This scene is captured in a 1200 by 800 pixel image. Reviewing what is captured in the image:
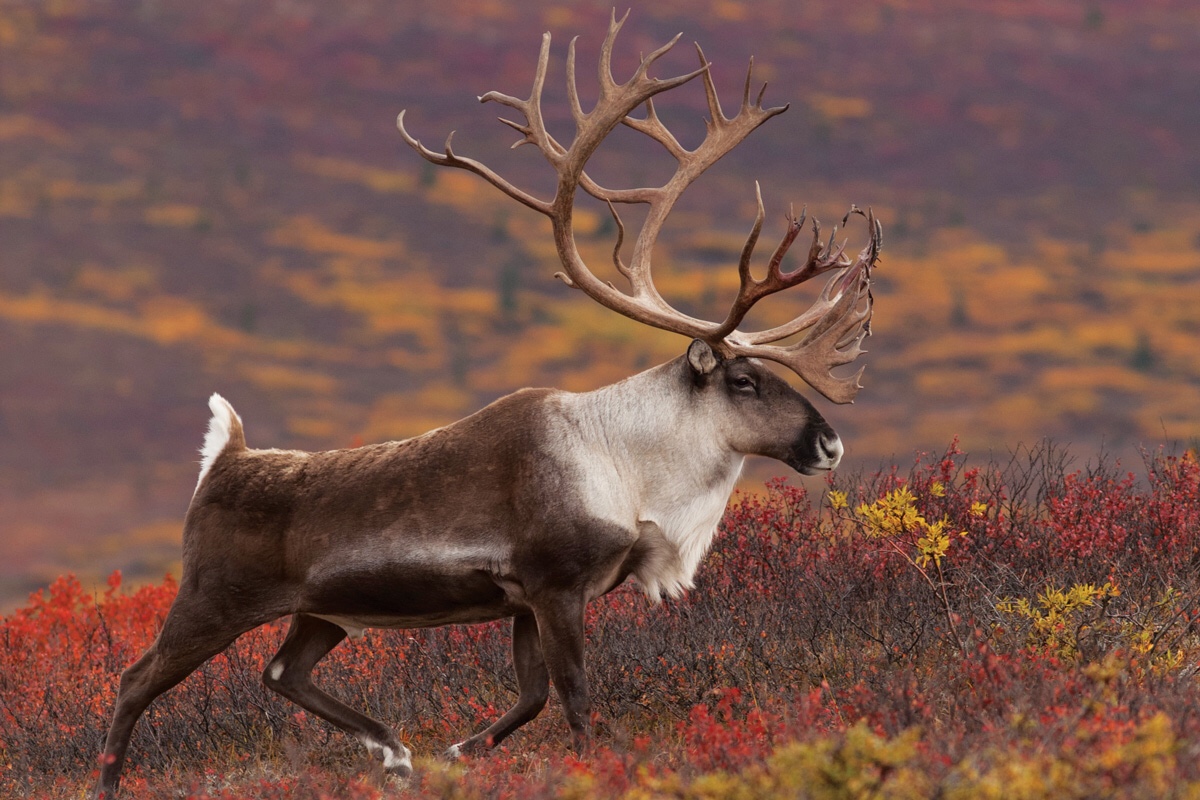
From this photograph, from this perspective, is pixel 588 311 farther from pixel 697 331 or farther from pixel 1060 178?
pixel 697 331

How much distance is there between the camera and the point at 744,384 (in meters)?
6.03

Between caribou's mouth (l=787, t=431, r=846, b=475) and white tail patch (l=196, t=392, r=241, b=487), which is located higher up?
caribou's mouth (l=787, t=431, r=846, b=475)

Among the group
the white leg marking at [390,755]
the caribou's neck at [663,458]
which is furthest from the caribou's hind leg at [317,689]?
the caribou's neck at [663,458]

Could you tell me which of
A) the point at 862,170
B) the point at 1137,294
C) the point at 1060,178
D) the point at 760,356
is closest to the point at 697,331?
the point at 760,356

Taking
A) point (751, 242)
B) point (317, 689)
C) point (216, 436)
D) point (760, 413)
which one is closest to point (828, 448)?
point (760, 413)

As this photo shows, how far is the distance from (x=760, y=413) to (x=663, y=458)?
0.42 m

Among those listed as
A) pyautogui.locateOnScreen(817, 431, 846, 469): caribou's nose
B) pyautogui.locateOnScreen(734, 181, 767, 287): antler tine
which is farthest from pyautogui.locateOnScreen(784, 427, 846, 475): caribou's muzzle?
pyautogui.locateOnScreen(734, 181, 767, 287): antler tine

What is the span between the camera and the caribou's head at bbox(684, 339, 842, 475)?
596 centimetres

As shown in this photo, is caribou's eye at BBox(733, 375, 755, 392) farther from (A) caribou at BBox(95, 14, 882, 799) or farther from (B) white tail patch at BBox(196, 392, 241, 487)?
(B) white tail patch at BBox(196, 392, 241, 487)

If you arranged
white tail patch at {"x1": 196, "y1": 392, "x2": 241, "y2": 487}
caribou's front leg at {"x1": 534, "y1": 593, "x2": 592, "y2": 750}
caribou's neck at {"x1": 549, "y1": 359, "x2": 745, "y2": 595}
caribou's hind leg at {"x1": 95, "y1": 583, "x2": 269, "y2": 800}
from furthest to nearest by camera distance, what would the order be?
white tail patch at {"x1": 196, "y1": 392, "x2": 241, "y2": 487}
caribou's hind leg at {"x1": 95, "y1": 583, "x2": 269, "y2": 800}
caribou's neck at {"x1": 549, "y1": 359, "x2": 745, "y2": 595}
caribou's front leg at {"x1": 534, "y1": 593, "x2": 592, "y2": 750}

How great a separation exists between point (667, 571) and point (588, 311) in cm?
5203

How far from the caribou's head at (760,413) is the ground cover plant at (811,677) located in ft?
1.38

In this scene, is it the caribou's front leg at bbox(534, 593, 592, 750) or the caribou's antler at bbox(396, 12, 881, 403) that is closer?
the caribou's front leg at bbox(534, 593, 592, 750)

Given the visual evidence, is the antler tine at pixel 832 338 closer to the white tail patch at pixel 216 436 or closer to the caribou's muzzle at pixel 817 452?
the caribou's muzzle at pixel 817 452
